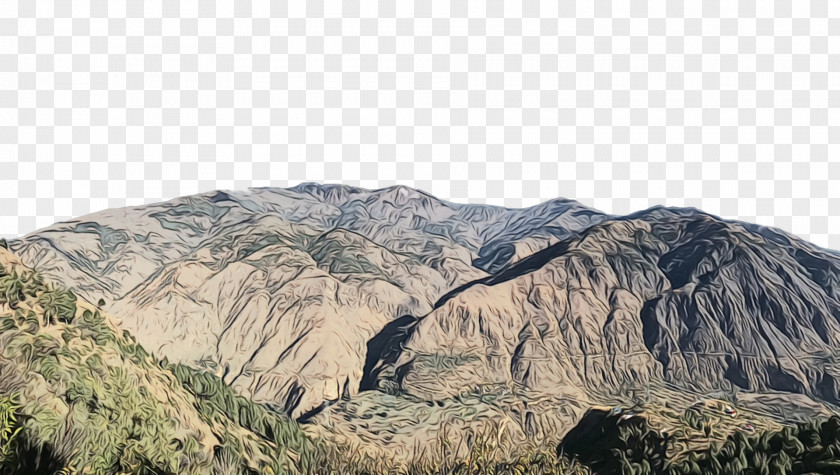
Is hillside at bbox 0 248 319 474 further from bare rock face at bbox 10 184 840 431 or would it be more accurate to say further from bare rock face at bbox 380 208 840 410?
bare rock face at bbox 380 208 840 410

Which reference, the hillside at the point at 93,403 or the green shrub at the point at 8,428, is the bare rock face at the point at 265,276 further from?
the green shrub at the point at 8,428

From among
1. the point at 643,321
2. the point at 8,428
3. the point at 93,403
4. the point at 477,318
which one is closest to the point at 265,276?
the point at 477,318

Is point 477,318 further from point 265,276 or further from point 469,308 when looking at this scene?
point 265,276

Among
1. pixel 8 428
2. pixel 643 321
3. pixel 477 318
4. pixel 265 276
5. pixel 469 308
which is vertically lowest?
pixel 8 428

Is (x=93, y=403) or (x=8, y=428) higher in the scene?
(x=93, y=403)

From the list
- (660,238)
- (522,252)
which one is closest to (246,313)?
(522,252)

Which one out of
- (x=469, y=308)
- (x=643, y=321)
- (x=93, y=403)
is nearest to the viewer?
(x=93, y=403)
